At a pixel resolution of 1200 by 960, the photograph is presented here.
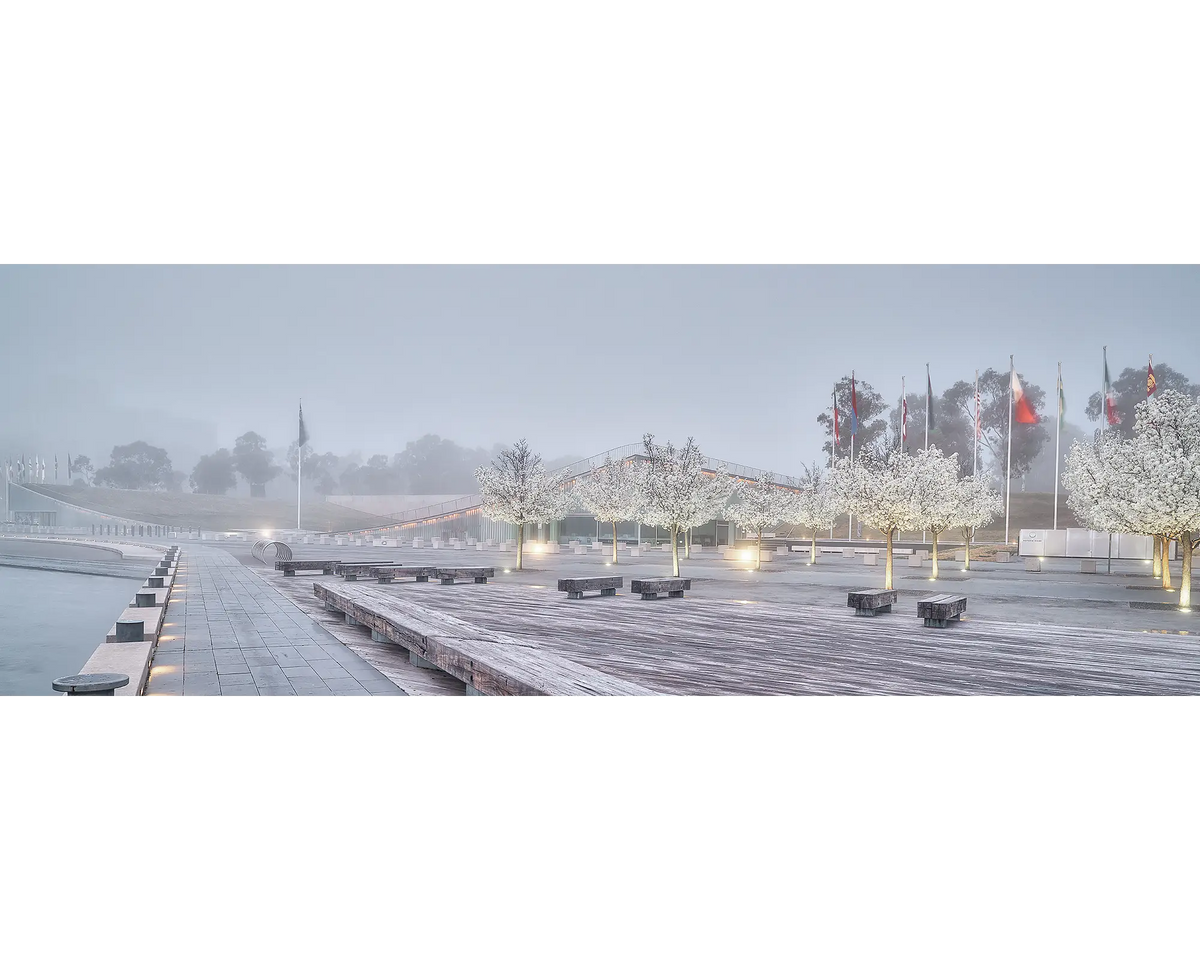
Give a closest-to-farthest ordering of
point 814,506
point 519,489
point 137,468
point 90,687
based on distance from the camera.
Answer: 1. point 90,687
2. point 519,489
3. point 814,506
4. point 137,468

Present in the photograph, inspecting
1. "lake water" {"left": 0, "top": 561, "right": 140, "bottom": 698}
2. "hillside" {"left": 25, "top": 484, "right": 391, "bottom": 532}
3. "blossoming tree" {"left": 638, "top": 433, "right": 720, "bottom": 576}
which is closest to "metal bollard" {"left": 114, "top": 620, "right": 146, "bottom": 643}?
"lake water" {"left": 0, "top": 561, "right": 140, "bottom": 698}

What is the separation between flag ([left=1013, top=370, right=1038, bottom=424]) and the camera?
24438 mm

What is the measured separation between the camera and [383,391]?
129 metres

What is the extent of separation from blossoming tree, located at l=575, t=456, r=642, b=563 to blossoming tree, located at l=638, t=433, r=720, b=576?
5242 millimetres

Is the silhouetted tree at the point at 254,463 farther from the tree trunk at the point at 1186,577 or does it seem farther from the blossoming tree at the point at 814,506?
the tree trunk at the point at 1186,577

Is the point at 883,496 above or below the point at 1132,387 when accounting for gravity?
below

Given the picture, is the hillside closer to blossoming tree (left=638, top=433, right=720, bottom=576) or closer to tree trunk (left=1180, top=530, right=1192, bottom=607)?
blossoming tree (left=638, top=433, right=720, bottom=576)

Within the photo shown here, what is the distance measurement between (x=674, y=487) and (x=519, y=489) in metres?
6.13

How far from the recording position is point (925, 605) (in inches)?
393

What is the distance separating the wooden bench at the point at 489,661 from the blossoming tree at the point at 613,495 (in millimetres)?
17502

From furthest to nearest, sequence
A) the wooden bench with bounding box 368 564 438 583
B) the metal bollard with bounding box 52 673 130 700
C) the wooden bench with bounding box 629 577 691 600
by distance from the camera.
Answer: the wooden bench with bounding box 368 564 438 583 → the wooden bench with bounding box 629 577 691 600 → the metal bollard with bounding box 52 673 130 700

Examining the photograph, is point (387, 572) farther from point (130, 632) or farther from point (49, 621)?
point (49, 621)

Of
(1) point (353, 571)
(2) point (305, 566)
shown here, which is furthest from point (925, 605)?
(2) point (305, 566)
